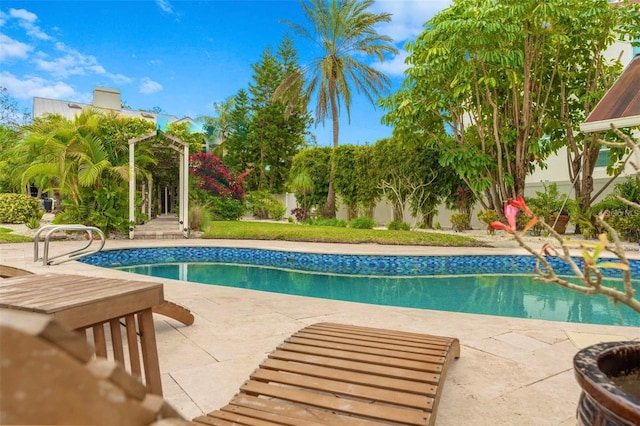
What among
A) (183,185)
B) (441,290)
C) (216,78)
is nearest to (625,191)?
(441,290)

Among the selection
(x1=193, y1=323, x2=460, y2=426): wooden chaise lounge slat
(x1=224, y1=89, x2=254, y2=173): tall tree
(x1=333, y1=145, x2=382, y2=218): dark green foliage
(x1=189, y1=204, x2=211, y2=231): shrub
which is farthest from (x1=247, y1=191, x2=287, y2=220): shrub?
(x1=193, y1=323, x2=460, y2=426): wooden chaise lounge slat

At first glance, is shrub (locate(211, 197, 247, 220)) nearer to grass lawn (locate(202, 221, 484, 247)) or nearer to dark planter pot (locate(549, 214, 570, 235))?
grass lawn (locate(202, 221, 484, 247))

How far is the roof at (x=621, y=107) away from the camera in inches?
239

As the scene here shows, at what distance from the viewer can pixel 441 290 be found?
23.0 feet

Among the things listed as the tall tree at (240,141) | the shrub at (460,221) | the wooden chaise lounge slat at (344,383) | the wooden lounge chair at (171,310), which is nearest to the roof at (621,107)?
the wooden chaise lounge slat at (344,383)

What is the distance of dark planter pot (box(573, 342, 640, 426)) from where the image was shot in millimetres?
1186

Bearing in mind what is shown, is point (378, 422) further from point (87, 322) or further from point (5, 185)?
point (5, 185)

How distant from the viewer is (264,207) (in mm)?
20969

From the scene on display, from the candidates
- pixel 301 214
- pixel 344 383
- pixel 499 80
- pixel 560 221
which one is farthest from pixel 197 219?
pixel 344 383

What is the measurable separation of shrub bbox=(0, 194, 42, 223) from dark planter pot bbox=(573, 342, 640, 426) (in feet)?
53.8

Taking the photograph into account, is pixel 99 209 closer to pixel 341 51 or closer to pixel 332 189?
pixel 332 189

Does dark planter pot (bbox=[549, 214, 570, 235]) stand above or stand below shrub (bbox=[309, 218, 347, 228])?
above

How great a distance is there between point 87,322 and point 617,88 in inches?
337

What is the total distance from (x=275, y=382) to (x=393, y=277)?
630 centimetres
